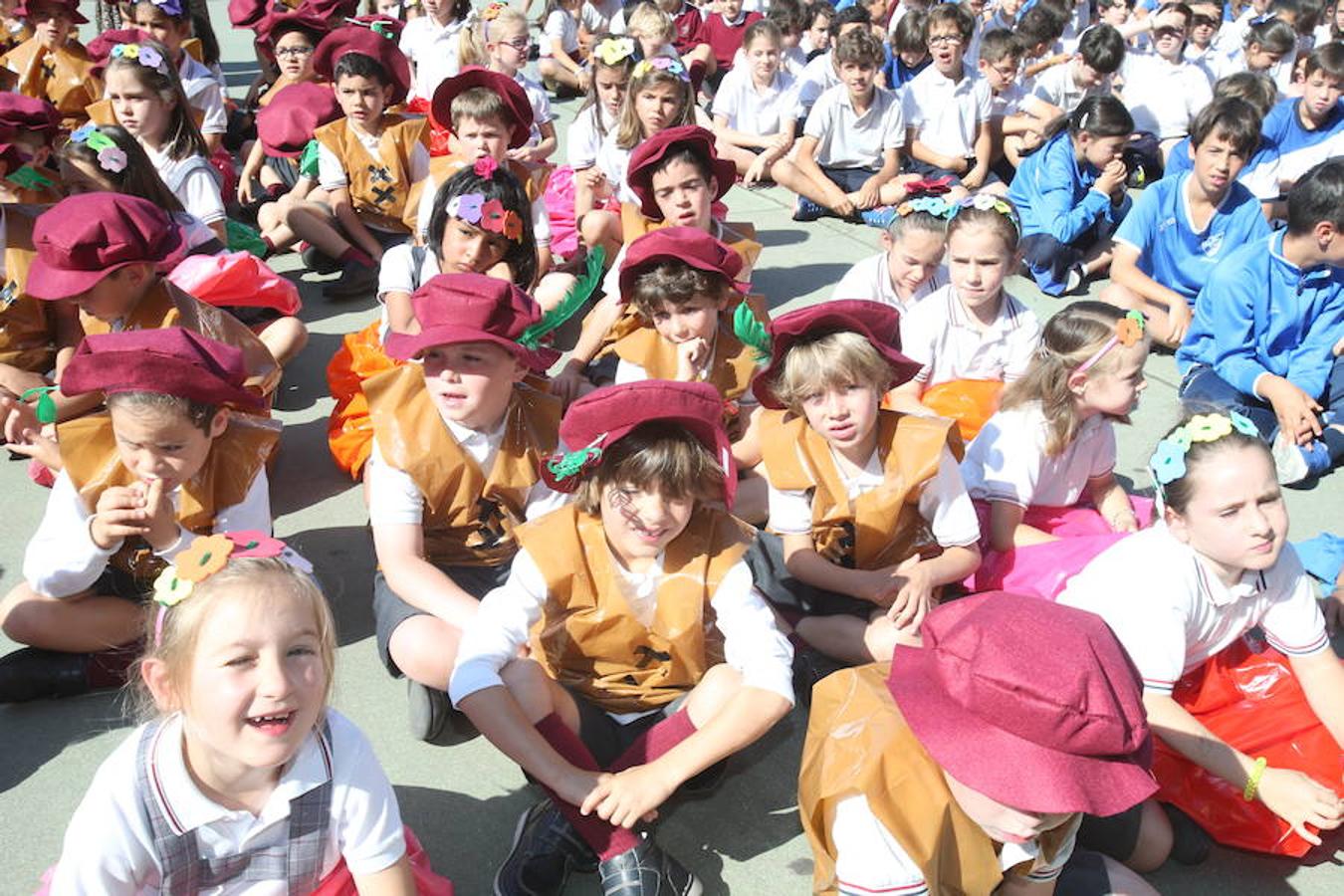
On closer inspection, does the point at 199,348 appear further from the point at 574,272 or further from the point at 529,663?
the point at 574,272

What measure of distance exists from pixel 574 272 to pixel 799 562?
7.31 feet

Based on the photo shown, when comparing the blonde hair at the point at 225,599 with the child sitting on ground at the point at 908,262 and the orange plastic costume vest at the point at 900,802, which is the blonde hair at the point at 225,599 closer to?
the orange plastic costume vest at the point at 900,802

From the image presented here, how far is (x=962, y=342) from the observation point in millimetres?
3596

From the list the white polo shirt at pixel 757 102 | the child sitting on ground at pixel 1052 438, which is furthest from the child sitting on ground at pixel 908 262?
the white polo shirt at pixel 757 102

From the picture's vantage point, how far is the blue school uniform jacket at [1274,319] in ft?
12.7

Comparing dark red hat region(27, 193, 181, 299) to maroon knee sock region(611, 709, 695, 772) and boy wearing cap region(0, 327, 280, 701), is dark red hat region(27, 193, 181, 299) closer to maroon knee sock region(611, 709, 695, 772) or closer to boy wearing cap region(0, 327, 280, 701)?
boy wearing cap region(0, 327, 280, 701)

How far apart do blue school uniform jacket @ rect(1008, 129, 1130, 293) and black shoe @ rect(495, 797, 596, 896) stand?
12.3ft

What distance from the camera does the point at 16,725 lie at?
102 inches

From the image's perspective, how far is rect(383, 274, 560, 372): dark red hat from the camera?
261cm

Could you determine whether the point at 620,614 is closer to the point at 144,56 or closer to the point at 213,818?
the point at 213,818

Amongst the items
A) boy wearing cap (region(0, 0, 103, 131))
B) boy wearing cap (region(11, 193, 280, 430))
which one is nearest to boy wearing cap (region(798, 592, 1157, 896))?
boy wearing cap (region(11, 193, 280, 430))

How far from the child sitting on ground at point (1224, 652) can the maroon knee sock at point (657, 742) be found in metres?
0.83

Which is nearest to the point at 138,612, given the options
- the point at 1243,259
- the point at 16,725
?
the point at 16,725

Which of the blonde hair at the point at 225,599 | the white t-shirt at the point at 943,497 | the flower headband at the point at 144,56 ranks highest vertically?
the flower headband at the point at 144,56
